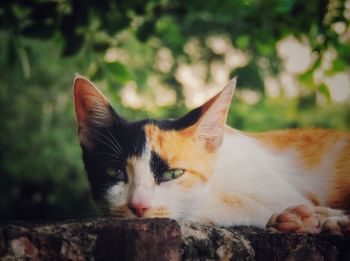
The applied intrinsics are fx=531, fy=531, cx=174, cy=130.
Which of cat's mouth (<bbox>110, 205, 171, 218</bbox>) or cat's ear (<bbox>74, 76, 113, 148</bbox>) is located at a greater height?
cat's ear (<bbox>74, 76, 113, 148</bbox>)

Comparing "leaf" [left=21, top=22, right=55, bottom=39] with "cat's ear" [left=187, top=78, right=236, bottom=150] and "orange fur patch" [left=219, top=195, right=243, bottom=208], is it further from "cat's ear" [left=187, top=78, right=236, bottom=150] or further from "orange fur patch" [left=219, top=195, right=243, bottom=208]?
"orange fur patch" [left=219, top=195, right=243, bottom=208]

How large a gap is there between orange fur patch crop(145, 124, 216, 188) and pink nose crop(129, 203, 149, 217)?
0.19m

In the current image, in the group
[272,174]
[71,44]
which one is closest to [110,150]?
[272,174]

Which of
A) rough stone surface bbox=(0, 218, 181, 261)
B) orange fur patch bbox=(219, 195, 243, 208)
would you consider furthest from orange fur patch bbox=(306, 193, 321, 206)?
rough stone surface bbox=(0, 218, 181, 261)

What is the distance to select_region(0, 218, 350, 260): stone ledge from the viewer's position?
1.55 metres

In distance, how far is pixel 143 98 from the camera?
8.45 meters

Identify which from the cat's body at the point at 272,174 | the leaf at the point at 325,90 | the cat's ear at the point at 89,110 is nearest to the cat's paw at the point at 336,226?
the cat's body at the point at 272,174

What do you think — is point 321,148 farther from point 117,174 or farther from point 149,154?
point 117,174

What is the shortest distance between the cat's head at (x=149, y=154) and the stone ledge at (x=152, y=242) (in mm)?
153

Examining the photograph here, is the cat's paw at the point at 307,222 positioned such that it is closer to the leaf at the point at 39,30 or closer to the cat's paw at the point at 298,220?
the cat's paw at the point at 298,220

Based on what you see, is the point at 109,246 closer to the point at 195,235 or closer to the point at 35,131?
the point at 195,235

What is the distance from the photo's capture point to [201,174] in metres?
2.02

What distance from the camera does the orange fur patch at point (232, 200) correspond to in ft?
6.58

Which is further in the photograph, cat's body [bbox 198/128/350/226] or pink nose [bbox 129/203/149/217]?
cat's body [bbox 198/128/350/226]
